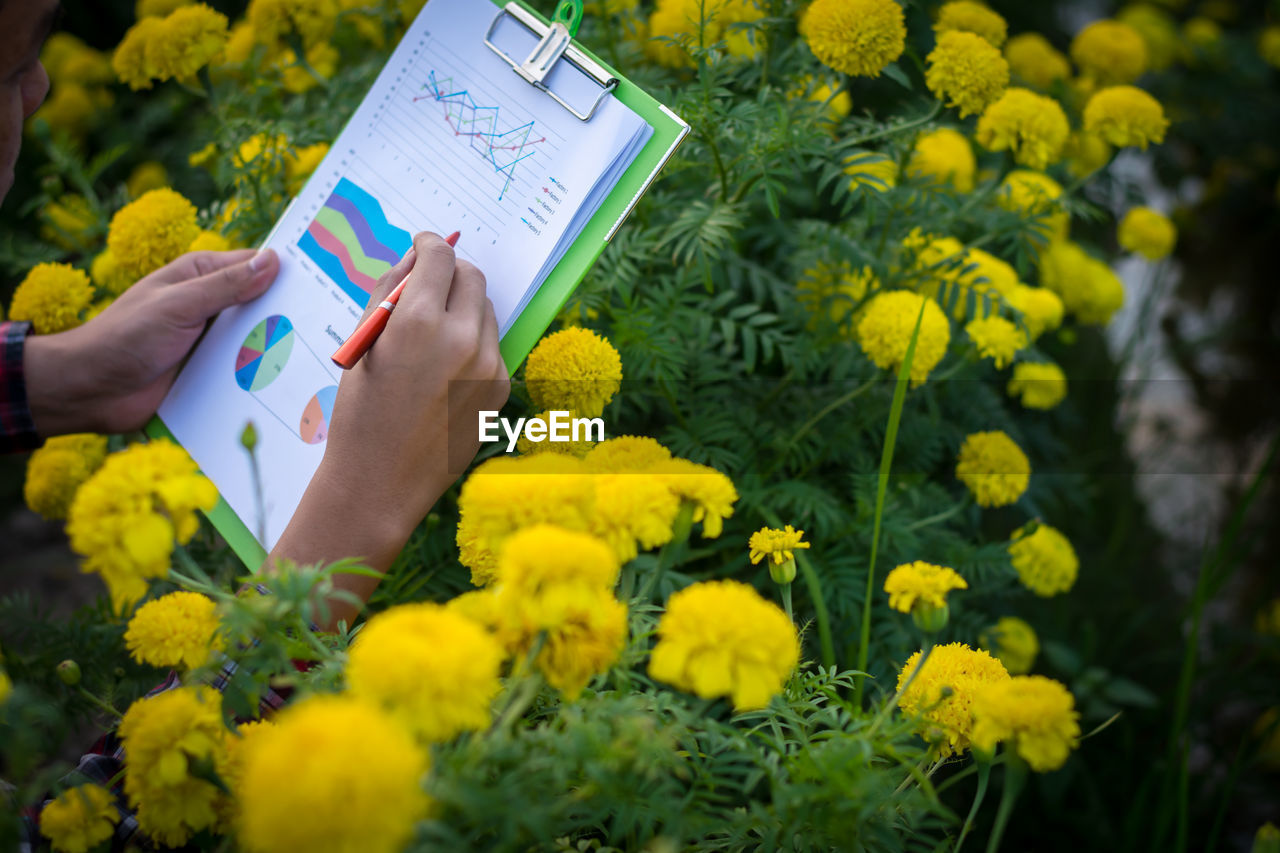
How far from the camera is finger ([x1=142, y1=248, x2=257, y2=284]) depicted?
1.18 metres

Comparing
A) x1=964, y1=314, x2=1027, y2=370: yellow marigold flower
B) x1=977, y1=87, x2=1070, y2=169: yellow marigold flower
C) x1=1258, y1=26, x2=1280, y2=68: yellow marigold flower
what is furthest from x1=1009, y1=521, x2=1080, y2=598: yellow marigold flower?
x1=1258, y1=26, x2=1280, y2=68: yellow marigold flower

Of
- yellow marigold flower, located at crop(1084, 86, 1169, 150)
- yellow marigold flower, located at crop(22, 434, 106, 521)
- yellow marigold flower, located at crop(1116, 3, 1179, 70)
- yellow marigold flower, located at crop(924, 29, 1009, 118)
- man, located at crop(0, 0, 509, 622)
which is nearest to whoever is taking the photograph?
man, located at crop(0, 0, 509, 622)

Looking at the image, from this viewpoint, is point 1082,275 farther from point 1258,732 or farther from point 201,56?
point 201,56

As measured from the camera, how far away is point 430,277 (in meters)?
0.91

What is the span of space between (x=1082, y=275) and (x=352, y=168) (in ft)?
4.98

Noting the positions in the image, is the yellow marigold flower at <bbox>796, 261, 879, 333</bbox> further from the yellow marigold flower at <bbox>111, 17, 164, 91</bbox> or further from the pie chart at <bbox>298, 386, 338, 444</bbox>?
the yellow marigold flower at <bbox>111, 17, 164, 91</bbox>

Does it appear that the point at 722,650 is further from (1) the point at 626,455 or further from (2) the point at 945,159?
(2) the point at 945,159

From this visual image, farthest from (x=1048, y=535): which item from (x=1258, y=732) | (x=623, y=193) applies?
(x=623, y=193)

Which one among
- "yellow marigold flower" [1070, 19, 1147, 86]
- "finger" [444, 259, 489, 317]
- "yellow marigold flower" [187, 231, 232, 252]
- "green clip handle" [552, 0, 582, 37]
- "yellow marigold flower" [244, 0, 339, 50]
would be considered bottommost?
"yellow marigold flower" [187, 231, 232, 252]

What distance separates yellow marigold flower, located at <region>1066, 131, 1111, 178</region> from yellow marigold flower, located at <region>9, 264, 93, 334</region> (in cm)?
191

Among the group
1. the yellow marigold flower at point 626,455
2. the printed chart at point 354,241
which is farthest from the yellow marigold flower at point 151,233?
the yellow marigold flower at point 626,455

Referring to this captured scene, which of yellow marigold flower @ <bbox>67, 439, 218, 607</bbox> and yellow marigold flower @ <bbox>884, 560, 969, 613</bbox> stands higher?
yellow marigold flower @ <bbox>884, 560, 969, 613</bbox>

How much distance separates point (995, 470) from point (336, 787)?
45.2 inches

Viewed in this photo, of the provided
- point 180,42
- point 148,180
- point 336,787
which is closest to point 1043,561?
point 336,787
